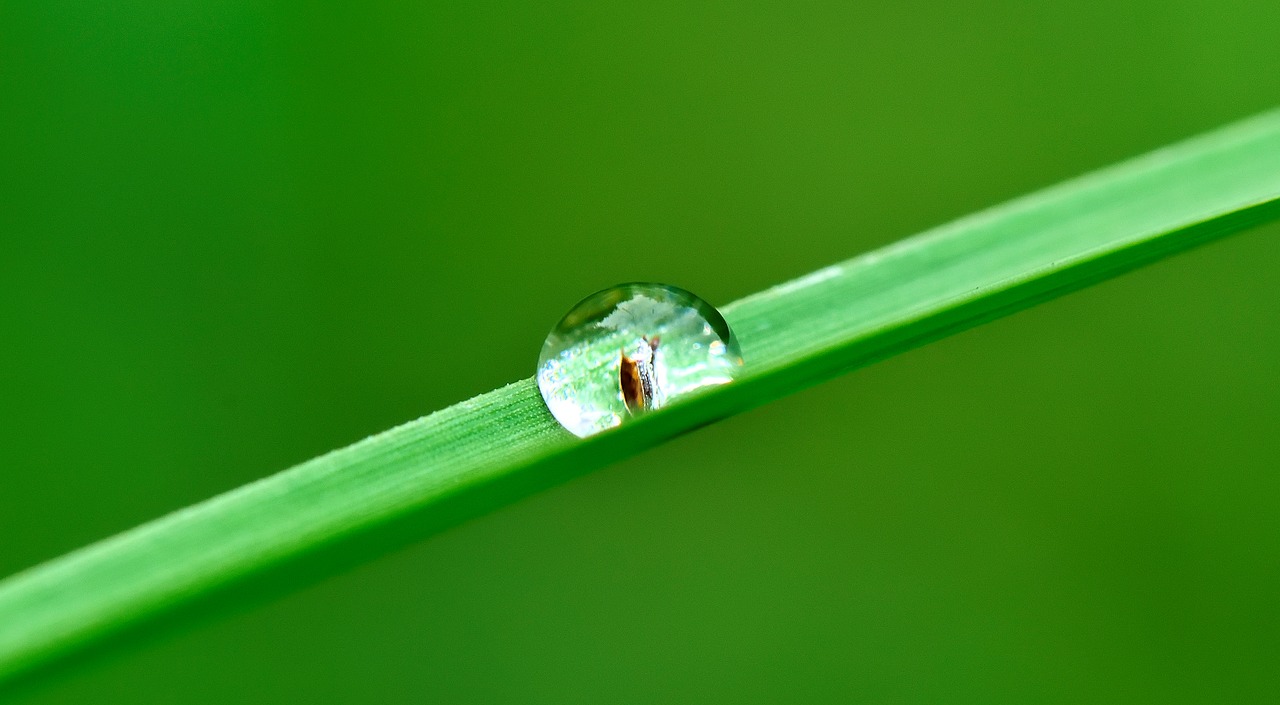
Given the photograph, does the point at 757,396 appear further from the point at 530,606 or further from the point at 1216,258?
the point at 1216,258

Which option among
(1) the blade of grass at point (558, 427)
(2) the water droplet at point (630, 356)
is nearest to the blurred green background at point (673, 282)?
(2) the water droplet at point (630, 356)

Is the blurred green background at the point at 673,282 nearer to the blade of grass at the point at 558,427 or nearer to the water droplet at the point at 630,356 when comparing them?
the water droplet at the point at 630,356

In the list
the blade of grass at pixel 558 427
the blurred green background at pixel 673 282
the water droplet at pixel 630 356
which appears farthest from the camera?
the blurred green background at pixel 673 282

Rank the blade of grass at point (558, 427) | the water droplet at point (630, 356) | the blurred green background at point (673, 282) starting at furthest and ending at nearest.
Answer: the blurred green background at point (673, 282)
the water droplet at point (630, 356)
the blade of grass at point (558, 427)

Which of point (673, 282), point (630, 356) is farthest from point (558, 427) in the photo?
point (673, 282)

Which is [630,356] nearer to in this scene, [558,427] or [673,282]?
[558,427]

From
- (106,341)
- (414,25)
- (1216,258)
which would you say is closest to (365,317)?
(106,341)

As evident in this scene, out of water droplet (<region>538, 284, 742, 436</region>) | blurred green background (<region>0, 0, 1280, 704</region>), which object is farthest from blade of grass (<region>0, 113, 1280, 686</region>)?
blurred green background (<region>0, 0, 1280, 704</region>)
